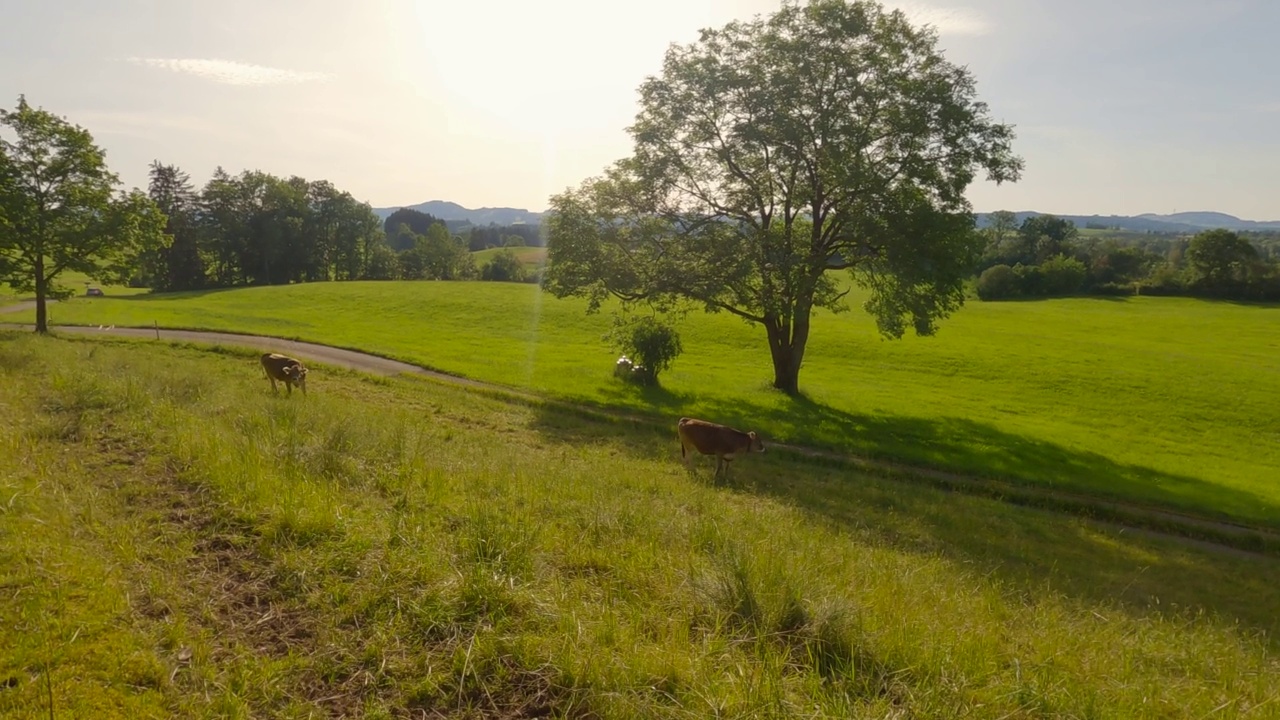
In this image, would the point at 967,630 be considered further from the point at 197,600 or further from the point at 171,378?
the point at 171,378

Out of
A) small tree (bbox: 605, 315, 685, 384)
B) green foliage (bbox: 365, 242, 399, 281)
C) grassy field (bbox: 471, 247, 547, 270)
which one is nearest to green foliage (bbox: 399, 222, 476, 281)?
green foliage (bbox: 365, 242, 399, 281)

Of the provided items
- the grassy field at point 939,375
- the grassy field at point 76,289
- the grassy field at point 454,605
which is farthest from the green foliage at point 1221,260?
the grassy field at point 76,289

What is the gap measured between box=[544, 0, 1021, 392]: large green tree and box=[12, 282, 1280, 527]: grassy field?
4.76 m

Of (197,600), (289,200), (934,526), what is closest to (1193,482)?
(934,526)

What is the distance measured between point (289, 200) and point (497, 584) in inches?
Result: 3840

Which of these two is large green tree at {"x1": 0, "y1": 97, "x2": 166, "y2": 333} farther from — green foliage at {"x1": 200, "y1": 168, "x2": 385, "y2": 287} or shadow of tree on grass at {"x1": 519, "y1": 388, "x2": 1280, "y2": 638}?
green foliage at {"x1": 200, "y1": 168, "x2": 385, "y2": 287}

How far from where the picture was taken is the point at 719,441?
1638 centimetres

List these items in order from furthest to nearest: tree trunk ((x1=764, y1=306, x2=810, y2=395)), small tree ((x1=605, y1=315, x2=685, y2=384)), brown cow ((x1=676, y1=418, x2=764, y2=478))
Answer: small tree ((x1=605, y1=315, x2=685, y2=384)), tree trunk ((x1=764, y1=306, x2=810, y2=395)), brown cow ((x1=676, y1=418, x2=764, y2=478))

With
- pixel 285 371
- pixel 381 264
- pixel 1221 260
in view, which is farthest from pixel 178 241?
pixel 1221 260

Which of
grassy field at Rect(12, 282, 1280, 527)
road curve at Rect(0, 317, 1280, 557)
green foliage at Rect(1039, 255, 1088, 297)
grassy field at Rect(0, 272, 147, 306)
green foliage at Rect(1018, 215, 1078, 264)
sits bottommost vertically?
road curve at Rect(0, 317, 1280, 557)

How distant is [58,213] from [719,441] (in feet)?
122

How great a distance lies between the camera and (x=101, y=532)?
19.5 ft

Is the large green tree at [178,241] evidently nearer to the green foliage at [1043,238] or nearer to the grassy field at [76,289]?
the grassy field at [76,289]

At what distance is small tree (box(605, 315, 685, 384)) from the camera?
30.7 metres
